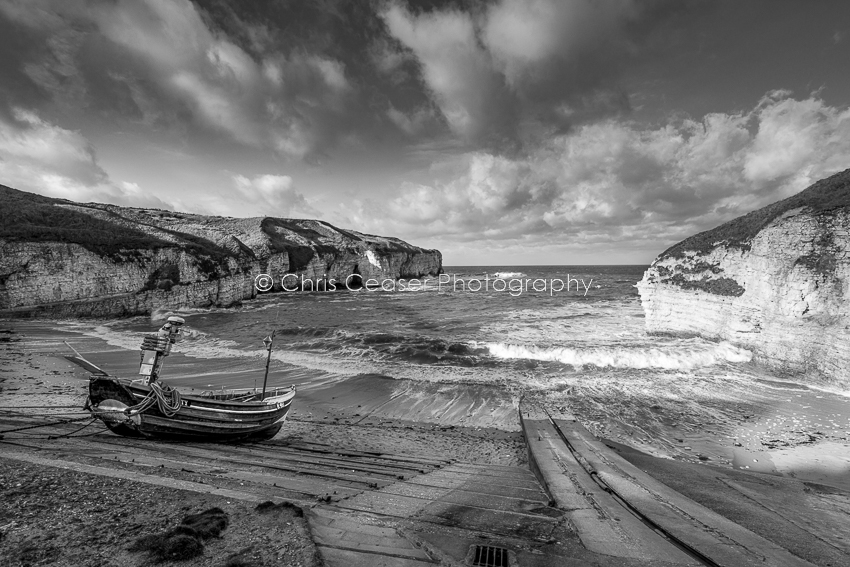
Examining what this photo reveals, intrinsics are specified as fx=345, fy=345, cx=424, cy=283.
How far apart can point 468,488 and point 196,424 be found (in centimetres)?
789

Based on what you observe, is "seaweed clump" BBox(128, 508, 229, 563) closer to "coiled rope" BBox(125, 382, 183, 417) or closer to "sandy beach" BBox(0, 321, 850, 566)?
"sandy beach" BBox(0, 321, 850, 566)

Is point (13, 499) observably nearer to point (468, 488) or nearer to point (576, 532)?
point (468, 488)

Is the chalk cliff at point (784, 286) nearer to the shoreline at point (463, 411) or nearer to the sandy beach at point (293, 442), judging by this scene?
the shoreline at point (463, 411)

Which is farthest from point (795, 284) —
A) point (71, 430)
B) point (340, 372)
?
point (71, 430)

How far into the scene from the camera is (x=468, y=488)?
22.5 ft

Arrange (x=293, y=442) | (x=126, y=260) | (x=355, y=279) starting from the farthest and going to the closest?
(x=355, y=279), (x=126, y=260), (x=293, y=442)

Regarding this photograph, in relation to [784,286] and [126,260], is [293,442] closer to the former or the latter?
[784,286]

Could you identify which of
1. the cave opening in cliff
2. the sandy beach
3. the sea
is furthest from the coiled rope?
the cave opening in cliff

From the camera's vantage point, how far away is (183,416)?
959 centimetres

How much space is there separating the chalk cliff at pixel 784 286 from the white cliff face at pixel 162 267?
6321 centimetres

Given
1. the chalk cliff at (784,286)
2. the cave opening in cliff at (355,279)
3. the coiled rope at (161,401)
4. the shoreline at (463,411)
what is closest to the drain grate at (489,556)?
the shoreline at (463,411)

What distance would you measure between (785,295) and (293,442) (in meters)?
27.6

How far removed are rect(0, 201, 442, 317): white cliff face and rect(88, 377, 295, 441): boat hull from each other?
147 feet

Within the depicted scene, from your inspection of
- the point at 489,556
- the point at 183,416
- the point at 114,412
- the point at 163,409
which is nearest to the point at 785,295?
the point at 489,556
